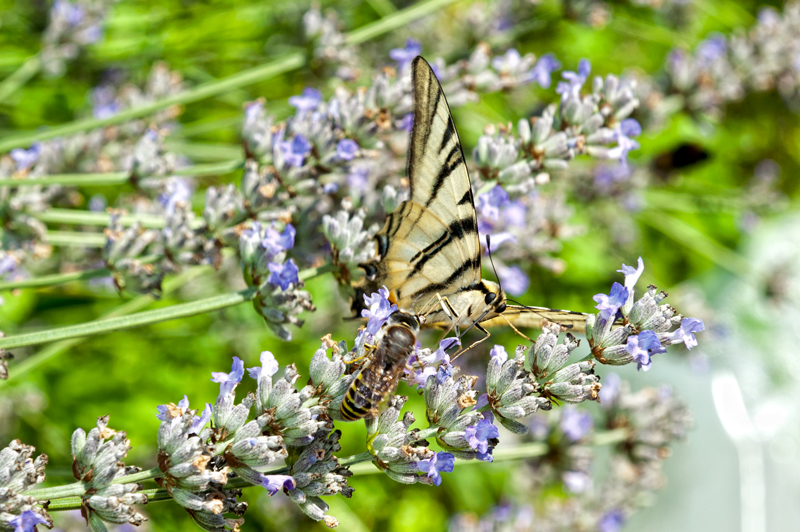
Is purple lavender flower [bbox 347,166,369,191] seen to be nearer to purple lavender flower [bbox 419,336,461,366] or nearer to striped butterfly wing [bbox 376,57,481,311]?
striped butterfly wing [bbox 376,57,481,311]

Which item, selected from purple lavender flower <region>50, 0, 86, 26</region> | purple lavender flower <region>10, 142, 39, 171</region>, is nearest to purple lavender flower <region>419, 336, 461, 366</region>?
purple lavender flower <region>10, 142, 39, 171</region>

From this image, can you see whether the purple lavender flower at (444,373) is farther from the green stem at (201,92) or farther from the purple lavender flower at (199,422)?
the green stem at (201,92)

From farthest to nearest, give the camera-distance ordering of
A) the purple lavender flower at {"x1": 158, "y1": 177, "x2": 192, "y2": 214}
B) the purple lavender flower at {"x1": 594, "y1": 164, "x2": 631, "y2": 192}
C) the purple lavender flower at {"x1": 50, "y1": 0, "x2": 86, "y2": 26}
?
1. the purple lavender flower at {"x1": 594, "y1": 164, "x2": 631, "y2": 192}
2. the purple lavender flower at {"x1": 50, "y1": 0, "x2": 86, "y2": 26}
3. the purple lavender flower at {"x1": 158, "y1": 177, "x2": 192, "y2": 214}

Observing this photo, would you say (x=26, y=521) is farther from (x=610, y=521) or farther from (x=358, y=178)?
(x=610, y=521)

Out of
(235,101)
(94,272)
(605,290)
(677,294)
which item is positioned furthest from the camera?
(605,290)

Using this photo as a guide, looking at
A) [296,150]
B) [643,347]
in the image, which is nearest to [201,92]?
[296,150]

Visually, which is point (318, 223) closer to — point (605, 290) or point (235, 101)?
point (235, 101)

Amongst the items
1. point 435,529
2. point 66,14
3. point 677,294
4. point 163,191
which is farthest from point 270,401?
point 677,294
